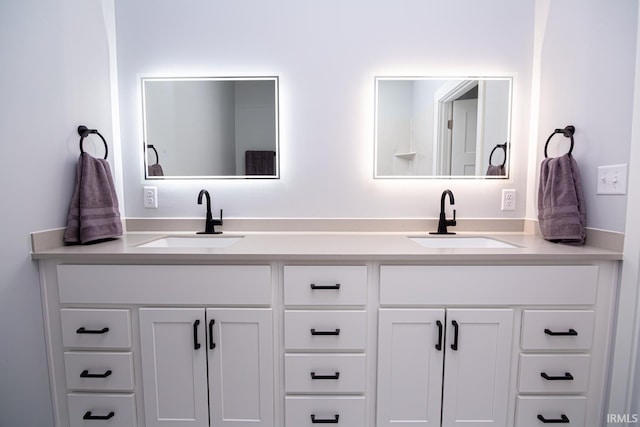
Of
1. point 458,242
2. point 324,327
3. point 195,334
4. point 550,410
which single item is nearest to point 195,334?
point 195,334

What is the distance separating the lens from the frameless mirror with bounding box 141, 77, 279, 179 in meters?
1.50

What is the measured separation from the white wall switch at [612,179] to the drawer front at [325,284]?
1044 mm

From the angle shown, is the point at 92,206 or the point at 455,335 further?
the point at 92,206

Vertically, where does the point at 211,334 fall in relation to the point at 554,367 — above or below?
above

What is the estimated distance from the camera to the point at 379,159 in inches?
59.4

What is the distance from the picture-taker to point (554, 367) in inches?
42.6

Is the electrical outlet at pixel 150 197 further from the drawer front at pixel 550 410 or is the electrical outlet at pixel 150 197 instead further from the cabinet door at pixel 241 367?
the drawer front at pixel 550 410

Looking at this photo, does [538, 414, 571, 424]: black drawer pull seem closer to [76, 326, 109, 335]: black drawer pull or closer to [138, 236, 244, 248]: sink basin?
[138, 236, 244, 248]: sink basin

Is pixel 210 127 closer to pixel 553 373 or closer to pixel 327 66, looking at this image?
pixel 327 66

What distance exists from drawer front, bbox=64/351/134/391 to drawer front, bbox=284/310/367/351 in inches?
26.3

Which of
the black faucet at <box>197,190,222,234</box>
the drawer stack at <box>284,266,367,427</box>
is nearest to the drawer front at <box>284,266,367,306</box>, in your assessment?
the drawer stack at <box>284,266,367,427</box>

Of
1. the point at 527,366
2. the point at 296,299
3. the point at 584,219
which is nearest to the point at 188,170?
the point at 296,299

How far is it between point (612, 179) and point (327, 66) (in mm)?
1372

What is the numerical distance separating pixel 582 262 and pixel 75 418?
7.01ft
